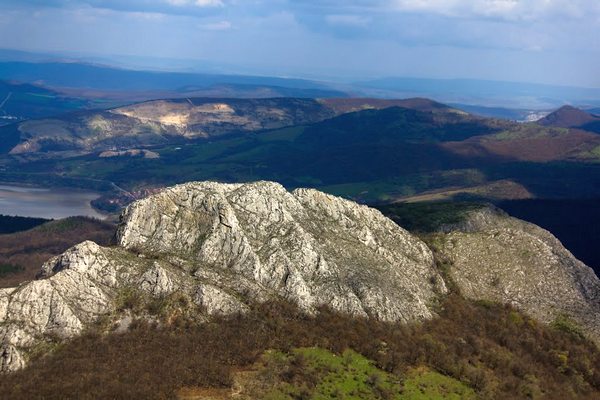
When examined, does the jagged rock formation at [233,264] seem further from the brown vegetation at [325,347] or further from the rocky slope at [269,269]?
the brown vegetation at [325,347]

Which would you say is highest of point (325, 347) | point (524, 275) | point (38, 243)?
point (524, 275)

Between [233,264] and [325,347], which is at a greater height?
[233,264]

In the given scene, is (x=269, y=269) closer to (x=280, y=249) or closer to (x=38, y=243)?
(x=280, y=249)

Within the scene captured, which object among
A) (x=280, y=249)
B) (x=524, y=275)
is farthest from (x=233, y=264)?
(x=524, y=275)

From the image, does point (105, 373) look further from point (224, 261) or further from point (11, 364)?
point (224, 261)

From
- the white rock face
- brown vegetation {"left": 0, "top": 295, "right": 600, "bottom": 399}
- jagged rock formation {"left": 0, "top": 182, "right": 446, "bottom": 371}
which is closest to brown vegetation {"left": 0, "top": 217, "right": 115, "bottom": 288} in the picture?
the white rock face

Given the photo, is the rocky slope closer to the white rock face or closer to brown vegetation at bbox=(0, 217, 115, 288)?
the white rock face

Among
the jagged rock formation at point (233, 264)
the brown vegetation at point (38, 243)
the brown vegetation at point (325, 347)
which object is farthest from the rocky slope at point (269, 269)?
the brown vegetation at point (38, 243)
